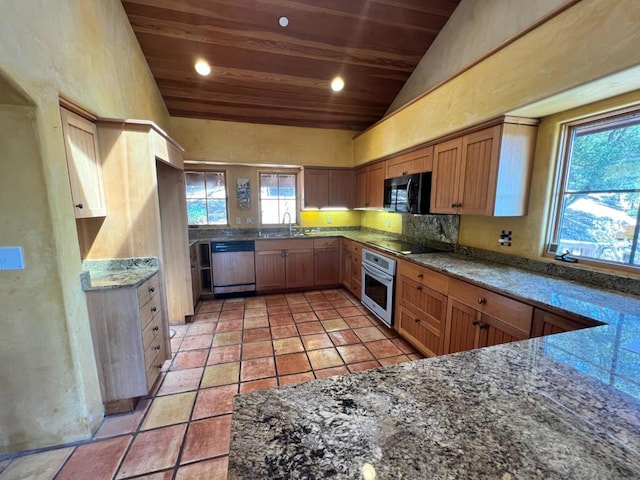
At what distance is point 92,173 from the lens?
196cm

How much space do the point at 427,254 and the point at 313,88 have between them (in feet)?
8.87

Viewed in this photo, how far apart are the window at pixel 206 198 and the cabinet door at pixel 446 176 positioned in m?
3.31

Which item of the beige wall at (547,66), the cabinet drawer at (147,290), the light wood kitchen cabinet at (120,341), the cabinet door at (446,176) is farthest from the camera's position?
the cabinet door at (446,176)

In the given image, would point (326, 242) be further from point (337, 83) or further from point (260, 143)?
point (337, 83)

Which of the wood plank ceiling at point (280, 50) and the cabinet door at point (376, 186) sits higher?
the wood plank ceiling at point (280, 50)

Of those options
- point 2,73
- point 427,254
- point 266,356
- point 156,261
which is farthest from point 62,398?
point 427,254

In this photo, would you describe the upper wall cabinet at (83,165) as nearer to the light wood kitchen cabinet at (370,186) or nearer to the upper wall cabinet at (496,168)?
the upper wall cabinet at (496,168)

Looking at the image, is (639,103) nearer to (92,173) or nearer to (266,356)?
(266,356)

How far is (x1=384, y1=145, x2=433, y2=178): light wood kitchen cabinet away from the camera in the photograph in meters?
2.91

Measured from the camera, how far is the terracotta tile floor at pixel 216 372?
1558 millimetres

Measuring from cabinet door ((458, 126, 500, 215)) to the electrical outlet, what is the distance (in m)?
0.36

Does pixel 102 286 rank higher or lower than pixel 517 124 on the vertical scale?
lower

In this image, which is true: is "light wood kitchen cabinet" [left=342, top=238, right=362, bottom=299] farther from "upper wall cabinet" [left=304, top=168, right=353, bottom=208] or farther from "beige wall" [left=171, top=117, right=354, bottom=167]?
"beige wall" [left=171, top=117, right=354, bottom=167]

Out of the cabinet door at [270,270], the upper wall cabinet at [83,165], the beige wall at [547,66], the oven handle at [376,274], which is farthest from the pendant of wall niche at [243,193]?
the beige wall at [547,66]
